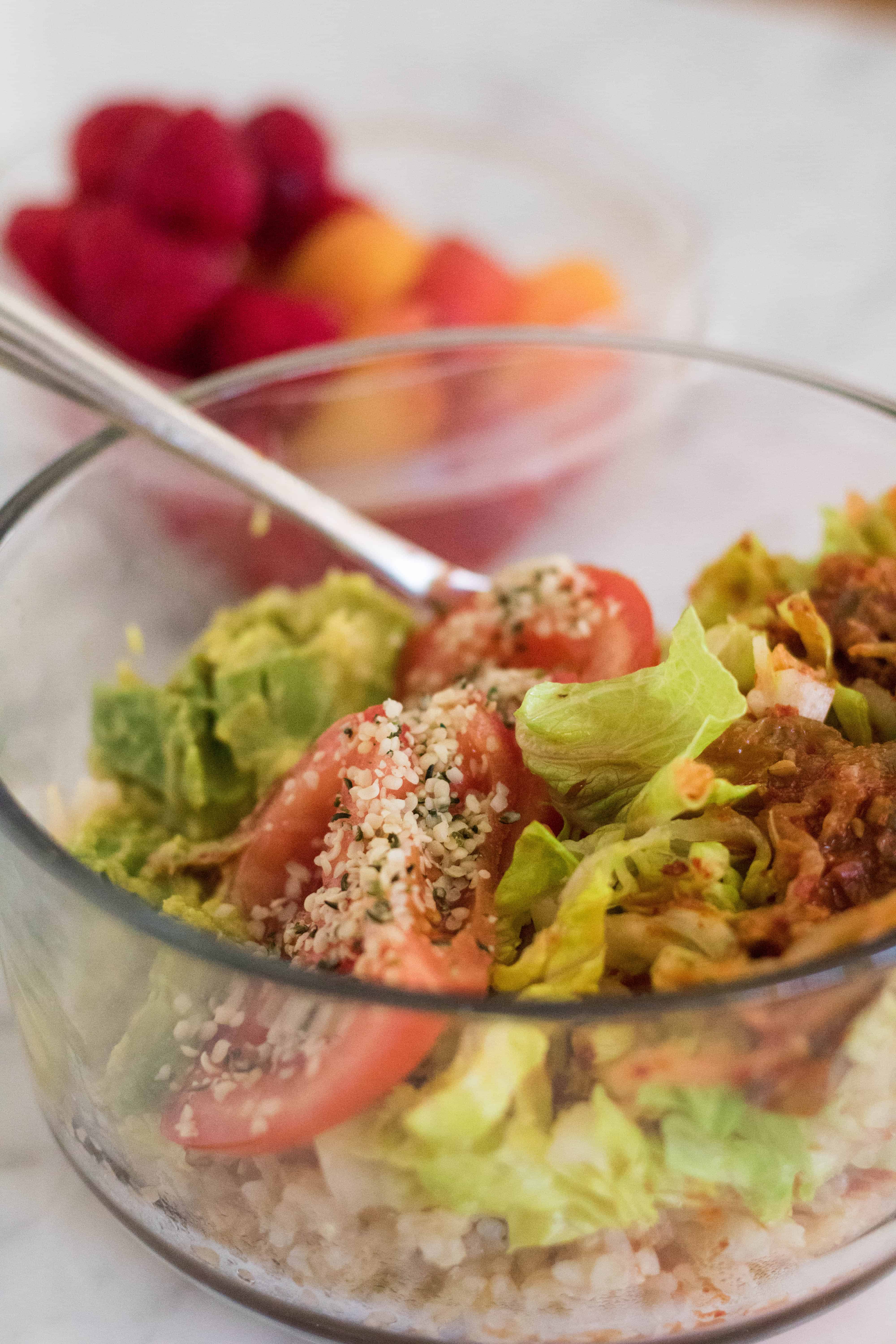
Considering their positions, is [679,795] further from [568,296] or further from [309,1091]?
[568,296]

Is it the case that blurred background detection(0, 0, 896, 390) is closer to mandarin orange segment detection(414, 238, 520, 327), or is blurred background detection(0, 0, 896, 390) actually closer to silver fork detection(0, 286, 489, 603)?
mandarin orange segment detection(414, 238, 520, 327)

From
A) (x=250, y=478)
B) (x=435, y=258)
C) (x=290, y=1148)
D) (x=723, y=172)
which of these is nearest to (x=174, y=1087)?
(x=290, y=1148)

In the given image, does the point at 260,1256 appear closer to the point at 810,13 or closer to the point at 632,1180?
the point at 632,1180

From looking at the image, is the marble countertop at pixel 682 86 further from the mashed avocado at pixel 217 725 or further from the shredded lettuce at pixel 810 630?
the shredded lettuce at pixel 810 630

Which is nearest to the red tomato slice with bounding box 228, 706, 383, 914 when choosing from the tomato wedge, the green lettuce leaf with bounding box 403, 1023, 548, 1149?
the tomato wedge

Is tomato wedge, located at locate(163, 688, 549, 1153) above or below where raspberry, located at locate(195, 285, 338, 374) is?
below

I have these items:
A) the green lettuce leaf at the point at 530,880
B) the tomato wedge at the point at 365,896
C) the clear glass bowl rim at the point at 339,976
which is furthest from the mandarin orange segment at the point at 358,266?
the green lettuce leaf at the point at 530,880
